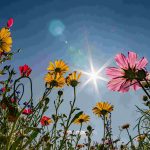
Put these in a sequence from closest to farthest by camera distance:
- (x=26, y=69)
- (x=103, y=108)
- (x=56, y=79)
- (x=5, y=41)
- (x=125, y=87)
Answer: (x=125, y=87) → (x=5, y=41) → (x=26, y=69) → (x=56, y=79) → (x=103, y=108)

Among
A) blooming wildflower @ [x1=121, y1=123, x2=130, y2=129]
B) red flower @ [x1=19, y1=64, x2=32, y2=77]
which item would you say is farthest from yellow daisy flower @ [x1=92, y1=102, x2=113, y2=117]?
red flower @ [x1=19, y1=64, x2=32, y2=77]

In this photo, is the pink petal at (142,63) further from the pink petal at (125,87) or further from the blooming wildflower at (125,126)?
the blooming wildflower at (125,126)

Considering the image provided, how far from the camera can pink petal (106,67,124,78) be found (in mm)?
1511

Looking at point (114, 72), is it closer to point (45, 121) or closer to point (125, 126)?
point (45, 121)

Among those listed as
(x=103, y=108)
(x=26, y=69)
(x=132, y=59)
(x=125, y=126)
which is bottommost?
(x=132, y=59)

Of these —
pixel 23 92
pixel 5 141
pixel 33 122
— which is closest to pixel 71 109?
pixel 33 122

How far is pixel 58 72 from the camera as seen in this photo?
13.4 ft

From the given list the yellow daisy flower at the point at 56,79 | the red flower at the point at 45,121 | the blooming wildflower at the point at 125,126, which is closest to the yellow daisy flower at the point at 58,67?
the yellow daisy flower at the point at 56,79

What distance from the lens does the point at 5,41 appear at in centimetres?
290

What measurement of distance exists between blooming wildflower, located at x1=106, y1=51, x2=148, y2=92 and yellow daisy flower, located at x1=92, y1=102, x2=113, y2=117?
3.22m

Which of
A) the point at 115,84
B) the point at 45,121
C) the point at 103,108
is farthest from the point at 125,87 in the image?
the point at 103,108

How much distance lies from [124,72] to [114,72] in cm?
6

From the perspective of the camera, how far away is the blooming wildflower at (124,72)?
1479 millimetres

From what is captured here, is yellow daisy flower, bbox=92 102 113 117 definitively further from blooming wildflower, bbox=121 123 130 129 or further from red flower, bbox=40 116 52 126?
blooming wildflower, bbox=121 123 130 129
